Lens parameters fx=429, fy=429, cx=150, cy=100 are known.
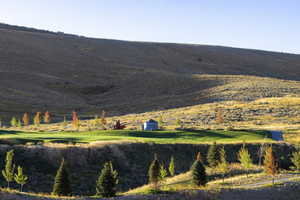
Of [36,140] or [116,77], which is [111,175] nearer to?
[36,140]

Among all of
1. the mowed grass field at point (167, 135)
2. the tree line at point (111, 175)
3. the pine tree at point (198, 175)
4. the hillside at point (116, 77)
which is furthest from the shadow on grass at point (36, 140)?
the hillside at point (116, 77)

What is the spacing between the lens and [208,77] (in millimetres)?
139125

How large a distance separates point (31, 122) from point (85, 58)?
282 ft

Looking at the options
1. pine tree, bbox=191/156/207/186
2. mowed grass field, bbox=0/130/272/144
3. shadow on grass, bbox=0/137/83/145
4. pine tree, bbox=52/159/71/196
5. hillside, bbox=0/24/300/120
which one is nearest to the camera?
pine tree, bbox=52/159/71/196

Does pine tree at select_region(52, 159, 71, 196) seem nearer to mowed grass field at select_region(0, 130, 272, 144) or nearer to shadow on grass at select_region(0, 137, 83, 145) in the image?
shadow on grass at select_region(0, 137, 83, 145)

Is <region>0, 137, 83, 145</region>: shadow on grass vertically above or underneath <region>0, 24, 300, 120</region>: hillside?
underneath

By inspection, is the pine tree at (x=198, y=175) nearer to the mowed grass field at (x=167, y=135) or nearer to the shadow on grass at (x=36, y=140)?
the mowed grass field at (x=167, y=135)

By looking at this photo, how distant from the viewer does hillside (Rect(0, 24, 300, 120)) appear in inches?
4341

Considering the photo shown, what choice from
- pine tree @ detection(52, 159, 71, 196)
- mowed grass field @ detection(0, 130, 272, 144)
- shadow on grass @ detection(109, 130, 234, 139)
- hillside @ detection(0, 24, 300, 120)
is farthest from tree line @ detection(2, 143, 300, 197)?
hillside @ detection(0, 24, 300, 120)

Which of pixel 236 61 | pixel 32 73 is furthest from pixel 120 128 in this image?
pixel 236 61

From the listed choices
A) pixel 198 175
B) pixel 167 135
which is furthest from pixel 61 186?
pixel 167 135

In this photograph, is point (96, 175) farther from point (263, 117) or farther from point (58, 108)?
point (58, 108)

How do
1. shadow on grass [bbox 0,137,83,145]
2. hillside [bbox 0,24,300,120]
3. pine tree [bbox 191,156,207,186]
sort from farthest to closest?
1. hillside [bbox 0,24,300,120]
2. shadow on grass [bbox 0,137,83,145]
3. pine tree [bbox 191,156,207,186]

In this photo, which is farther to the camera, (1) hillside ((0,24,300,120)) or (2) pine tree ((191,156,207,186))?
(1) hillside ((0,24,300,120))
